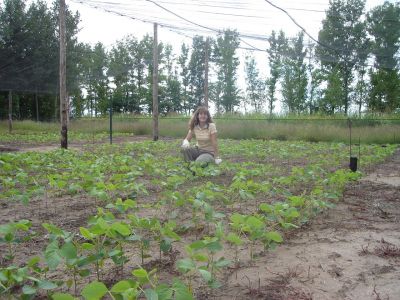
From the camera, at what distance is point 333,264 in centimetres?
207

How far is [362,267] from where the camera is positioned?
204 cm

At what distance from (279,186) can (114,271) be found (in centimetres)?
255

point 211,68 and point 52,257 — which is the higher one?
point 211,68

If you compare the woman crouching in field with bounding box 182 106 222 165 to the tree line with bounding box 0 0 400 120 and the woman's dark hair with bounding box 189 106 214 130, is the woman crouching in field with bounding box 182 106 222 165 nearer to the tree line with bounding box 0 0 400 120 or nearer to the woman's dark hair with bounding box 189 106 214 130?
the woman's dark hair with bounding box 189 106 214 130

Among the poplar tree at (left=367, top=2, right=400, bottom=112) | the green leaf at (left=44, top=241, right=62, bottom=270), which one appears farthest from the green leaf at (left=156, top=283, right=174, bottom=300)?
the poplar tree at (left=367, top=2, right=400, bottom=112)

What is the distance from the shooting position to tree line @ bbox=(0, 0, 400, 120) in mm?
16700

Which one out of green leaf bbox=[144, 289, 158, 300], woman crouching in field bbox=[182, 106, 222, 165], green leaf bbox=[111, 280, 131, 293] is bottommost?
green leaf bbox=[144, 289, 158, 300]

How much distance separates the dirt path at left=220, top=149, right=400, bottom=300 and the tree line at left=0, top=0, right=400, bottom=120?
867 cm

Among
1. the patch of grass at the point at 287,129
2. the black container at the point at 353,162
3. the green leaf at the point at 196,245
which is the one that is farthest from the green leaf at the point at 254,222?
the patch of grass at the point at 287,129

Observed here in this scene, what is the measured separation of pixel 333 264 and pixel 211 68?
38.4 m

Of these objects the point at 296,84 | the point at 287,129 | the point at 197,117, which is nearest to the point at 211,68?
the point at 296,84

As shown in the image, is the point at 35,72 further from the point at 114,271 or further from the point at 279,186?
the point at 114,271

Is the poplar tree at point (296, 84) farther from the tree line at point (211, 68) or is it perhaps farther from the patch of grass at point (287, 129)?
the patch of grass at point (287, 129)

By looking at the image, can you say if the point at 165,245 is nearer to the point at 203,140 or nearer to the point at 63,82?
the point at 203,140
